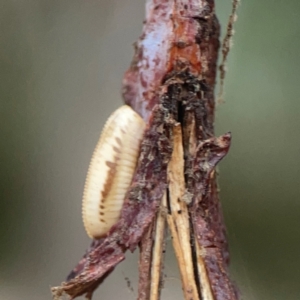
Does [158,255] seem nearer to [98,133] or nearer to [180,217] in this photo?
[180,217]

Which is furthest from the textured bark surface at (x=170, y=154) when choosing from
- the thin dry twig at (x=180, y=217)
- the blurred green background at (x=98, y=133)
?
the blurred green background at (x=98, y=133)

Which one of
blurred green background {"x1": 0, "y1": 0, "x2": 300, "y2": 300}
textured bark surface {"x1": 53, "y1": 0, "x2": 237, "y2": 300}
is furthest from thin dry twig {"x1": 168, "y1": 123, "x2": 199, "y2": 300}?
blurred green background {"x1": 0, "y1": 0, "x2": 300, "y2": 300}

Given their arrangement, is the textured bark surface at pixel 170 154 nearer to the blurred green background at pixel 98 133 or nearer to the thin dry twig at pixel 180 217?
the thin dry twig at pixel 180 217

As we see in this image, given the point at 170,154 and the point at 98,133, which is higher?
the point at 98,133

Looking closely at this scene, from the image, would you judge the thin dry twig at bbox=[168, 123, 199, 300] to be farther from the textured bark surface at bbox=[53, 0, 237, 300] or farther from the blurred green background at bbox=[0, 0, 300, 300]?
→ the blurred green background at bbox=[0, 0, 300, 300]

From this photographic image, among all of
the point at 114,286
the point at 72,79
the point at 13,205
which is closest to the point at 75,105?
the point at 72,79

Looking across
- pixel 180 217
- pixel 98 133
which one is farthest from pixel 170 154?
pixel 98 133

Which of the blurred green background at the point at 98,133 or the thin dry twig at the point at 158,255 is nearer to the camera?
the thin dry twig at the point at 158,255
